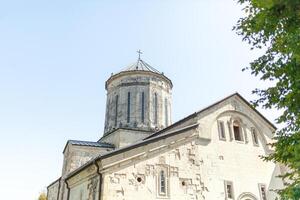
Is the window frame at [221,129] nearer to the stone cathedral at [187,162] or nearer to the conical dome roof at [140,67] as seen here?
the stone cathedral at [187,162]

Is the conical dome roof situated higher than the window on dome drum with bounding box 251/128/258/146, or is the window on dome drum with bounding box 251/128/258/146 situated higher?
the conical dome roof

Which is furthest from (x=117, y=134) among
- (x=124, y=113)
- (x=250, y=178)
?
(x=250, y=178)

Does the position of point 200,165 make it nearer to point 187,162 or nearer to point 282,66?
point 187,162

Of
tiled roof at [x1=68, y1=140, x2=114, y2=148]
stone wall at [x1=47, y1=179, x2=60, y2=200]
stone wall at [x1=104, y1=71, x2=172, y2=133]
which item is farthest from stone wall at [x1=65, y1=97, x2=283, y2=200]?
stone wall at [x1=104, y1=71, x2=172, y2=133]

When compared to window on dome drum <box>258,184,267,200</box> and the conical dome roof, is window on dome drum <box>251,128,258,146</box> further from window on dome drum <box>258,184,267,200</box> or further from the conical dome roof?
the conical dome roof

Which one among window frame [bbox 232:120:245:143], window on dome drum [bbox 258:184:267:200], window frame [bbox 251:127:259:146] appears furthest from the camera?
window frame [bbox 251:127:259:146]

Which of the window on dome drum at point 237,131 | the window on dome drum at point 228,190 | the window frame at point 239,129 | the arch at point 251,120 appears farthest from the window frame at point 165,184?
the window on dome drum at point 237,131

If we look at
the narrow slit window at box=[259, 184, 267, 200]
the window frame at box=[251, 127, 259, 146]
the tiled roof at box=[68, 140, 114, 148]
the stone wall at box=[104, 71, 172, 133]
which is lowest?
the narrow slit window at box=[259, 184, 267, 200]

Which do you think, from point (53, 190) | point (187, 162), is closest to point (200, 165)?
point (187, 162)

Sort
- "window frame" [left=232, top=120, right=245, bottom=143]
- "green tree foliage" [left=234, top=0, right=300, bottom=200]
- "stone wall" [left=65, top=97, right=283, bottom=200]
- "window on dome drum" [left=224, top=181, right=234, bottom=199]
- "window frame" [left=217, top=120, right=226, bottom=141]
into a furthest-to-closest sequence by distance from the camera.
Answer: "window frame" [left=232, top=120, right=245, bottom=143]
"window frame" [left=217, top=120, right=226, bottom=141]
"window on dome drum" [left=224, top=181, right=234, bottom=199]
"stone wall" [left=65, top=97, right=283, bottom=200]
"green tree foliage" [left=234, top=0, right=300, bottom=200]

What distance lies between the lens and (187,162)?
43.0ft

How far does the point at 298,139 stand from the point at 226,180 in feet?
24.0

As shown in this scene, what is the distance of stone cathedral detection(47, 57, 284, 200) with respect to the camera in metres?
11.8

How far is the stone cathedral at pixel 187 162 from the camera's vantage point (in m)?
11.8
